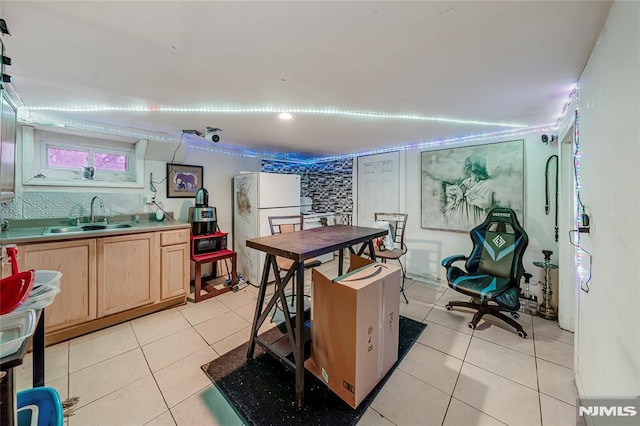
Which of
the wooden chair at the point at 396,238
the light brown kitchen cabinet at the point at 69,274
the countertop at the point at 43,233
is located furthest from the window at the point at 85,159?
the wooden chair at the point at 396,238

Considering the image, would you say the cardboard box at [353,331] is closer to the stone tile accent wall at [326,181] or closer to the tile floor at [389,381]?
the tile floor at [389,381]

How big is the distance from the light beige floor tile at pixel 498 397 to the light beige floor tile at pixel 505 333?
0.53 m

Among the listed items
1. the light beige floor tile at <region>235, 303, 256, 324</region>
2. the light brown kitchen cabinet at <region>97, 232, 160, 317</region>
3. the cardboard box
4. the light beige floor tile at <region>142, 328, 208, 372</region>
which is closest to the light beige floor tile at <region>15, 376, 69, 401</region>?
the light beige floor tile at <region>142, 328, 208, 372</region>

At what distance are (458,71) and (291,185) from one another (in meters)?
2.76

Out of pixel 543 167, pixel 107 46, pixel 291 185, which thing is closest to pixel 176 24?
pixel 107 46

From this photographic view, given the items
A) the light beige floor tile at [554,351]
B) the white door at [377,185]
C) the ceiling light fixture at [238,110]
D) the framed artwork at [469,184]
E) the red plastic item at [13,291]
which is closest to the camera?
the red plastic item at [13,291]

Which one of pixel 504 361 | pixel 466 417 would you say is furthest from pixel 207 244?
pixel 504 361

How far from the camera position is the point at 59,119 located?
242 cm

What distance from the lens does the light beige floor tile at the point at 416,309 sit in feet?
8.59

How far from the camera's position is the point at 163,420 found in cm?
139

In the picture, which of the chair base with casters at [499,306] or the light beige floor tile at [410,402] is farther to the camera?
the chair base with casters at [499,306]

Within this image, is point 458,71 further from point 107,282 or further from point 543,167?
point 107,282

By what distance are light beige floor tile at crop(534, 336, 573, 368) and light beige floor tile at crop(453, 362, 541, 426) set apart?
1.77ft

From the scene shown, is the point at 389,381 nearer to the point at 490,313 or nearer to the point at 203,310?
the point at 490,313
